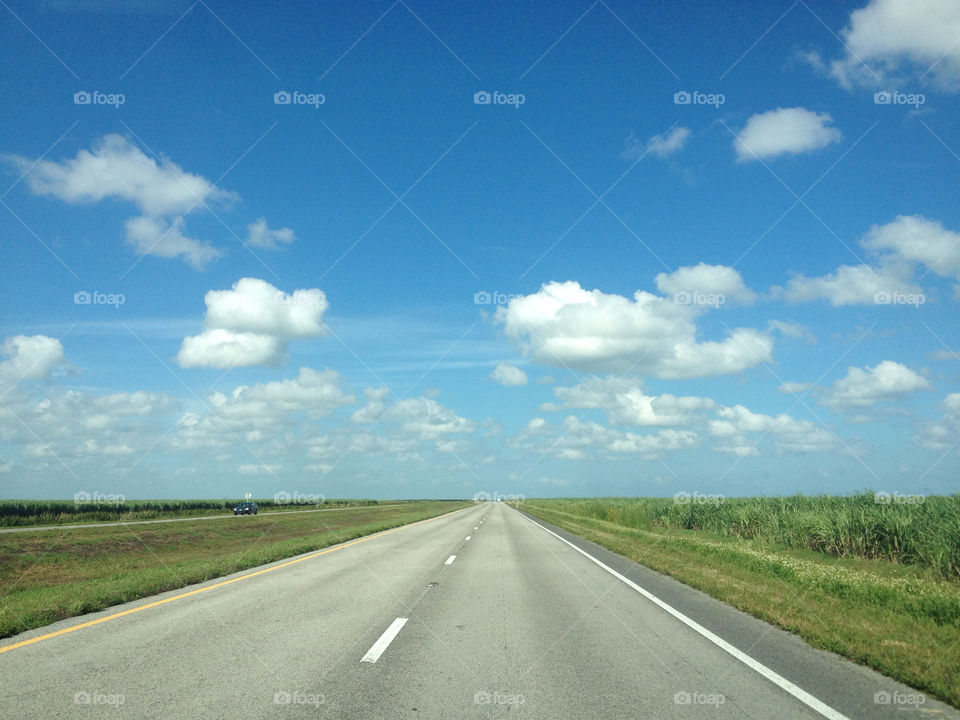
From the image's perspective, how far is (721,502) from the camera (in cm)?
3600

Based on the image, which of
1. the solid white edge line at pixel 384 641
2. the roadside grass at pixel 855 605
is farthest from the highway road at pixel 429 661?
the roadside grass at pixel 855 605

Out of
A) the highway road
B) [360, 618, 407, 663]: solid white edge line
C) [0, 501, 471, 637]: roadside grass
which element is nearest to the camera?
the highway road

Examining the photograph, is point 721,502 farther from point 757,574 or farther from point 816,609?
point 816,609

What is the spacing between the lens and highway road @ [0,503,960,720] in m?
5.23

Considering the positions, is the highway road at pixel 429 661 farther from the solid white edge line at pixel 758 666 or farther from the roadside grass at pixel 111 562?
the roadside grass at pixel 111 562

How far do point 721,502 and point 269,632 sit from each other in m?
32.9

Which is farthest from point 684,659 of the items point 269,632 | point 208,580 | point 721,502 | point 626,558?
point 721,502

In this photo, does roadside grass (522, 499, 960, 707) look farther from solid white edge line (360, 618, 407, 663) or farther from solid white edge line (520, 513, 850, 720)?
solid white edge line (360, 618, 407, 663)

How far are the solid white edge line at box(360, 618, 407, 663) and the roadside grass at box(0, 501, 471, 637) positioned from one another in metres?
4.49

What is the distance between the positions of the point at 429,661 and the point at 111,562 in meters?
21.0

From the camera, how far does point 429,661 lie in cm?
660

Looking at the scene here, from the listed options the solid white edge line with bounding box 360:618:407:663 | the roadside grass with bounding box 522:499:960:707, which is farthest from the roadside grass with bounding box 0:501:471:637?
the roadside grass with bounding box 522:499:960:707

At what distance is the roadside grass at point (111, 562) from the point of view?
32.1ft

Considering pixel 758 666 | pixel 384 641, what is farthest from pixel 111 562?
pixel 758 666
